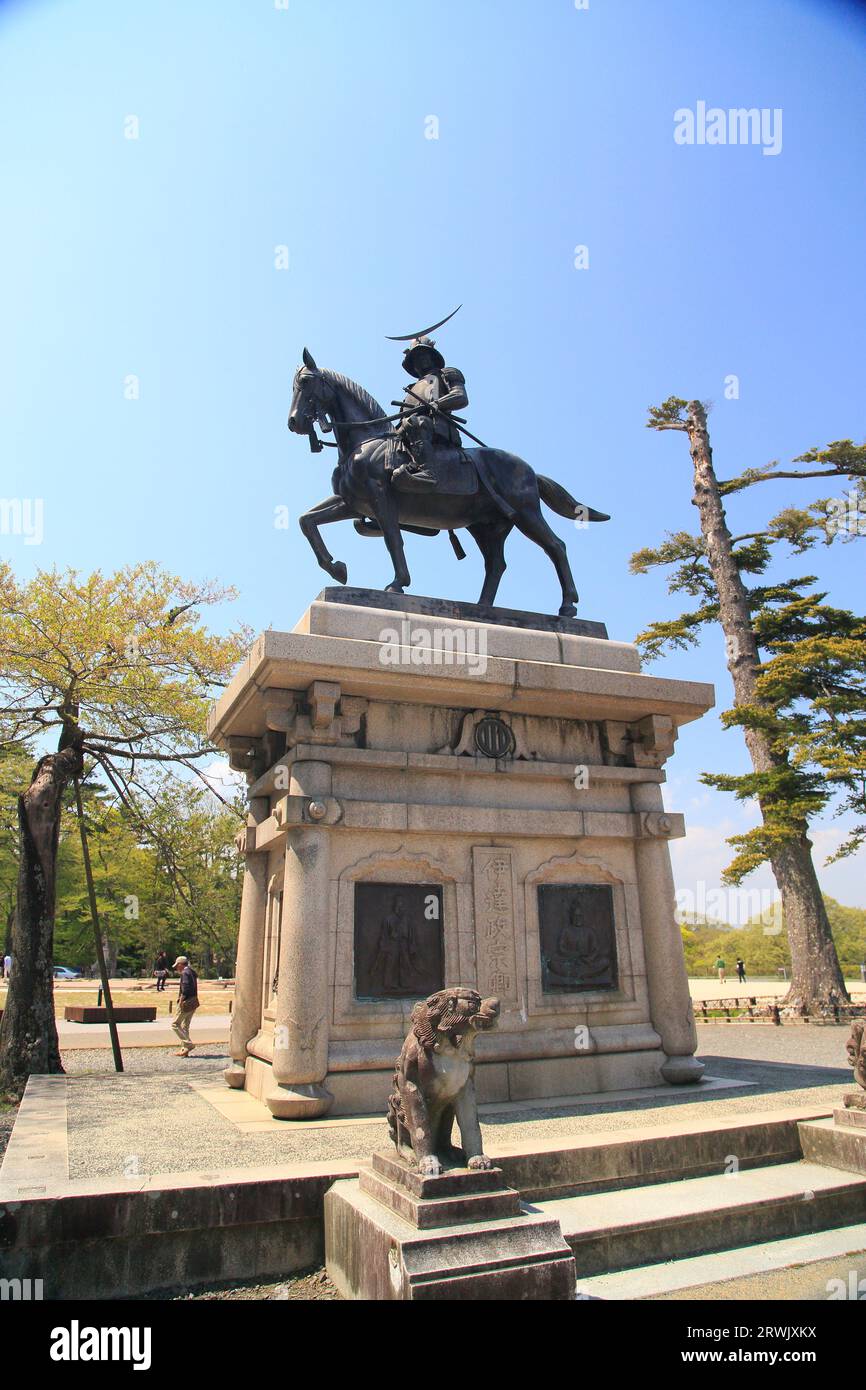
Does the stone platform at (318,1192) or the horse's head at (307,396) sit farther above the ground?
the horse's head at (307,396)

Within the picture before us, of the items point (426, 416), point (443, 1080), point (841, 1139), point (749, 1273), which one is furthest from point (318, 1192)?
point (426, 416)

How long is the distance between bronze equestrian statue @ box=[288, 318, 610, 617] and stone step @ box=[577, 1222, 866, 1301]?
623cm

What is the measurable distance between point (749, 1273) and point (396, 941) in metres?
3.77

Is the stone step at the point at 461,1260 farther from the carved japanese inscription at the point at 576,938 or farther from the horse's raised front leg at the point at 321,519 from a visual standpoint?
the horse's raised front leg at the point at 321,519

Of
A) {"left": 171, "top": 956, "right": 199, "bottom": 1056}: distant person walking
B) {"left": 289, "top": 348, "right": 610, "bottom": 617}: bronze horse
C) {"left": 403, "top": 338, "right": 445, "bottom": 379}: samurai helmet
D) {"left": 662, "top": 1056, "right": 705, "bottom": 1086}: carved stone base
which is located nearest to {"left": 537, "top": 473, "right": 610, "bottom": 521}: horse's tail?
{"left": 289, "top": 348, "right": 610, "bottom": 617}: bronze horse

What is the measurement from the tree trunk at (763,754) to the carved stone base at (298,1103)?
16316mm

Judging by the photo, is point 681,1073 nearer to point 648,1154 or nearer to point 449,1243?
point 648,1154

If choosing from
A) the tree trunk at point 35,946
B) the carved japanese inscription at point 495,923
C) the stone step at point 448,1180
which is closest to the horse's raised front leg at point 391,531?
the carved japanese inscription at point 495,923

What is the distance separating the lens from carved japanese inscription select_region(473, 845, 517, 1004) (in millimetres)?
7816

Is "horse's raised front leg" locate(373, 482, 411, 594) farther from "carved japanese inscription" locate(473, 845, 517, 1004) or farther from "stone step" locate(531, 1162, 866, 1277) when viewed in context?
"stone step" locate(531, 1162, 866, 1277)

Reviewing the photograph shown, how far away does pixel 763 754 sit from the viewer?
22062 millimetres

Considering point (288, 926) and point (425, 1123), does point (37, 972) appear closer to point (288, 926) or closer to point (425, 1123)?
point (288, 926)

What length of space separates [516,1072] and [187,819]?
922 cm

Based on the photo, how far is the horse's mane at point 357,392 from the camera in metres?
9.23
